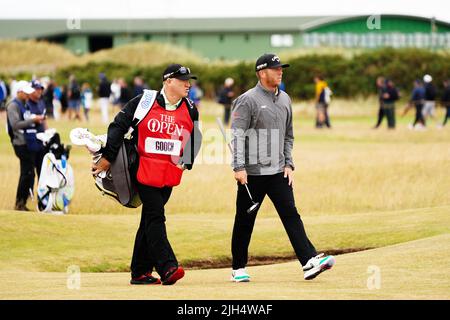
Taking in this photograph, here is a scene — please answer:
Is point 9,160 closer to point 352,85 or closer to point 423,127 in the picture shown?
point 423,127

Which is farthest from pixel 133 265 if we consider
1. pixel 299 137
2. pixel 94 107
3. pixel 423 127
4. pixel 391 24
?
pixel 391 24

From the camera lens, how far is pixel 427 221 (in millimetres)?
17906

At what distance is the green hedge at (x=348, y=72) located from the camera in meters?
64.0

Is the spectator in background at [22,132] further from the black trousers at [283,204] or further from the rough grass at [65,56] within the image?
the rough grass at [65,56]

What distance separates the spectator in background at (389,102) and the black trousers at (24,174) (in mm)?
24713

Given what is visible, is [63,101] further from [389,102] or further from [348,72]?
[348,72]

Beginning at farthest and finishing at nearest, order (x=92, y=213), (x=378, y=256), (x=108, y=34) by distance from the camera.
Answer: (x=108, y=34), (x=92, y=213), (x=378, y=256)

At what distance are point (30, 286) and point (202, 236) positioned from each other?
6280 mm

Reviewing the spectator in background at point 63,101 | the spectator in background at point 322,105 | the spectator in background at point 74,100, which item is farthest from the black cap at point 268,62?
the spectator in background at point 63,101

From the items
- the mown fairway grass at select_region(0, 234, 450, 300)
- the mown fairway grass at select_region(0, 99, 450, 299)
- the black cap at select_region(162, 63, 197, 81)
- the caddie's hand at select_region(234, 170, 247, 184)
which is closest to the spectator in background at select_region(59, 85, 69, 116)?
the mown fairway grass at select_region(0, 99, 450, 299)

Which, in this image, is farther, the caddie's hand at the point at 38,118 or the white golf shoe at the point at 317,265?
the caddie's hand at the point at 38,118

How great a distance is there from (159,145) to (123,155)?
15.2 inches

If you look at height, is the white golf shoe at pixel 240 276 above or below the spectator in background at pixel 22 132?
below

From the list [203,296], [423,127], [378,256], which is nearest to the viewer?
[203,296]
